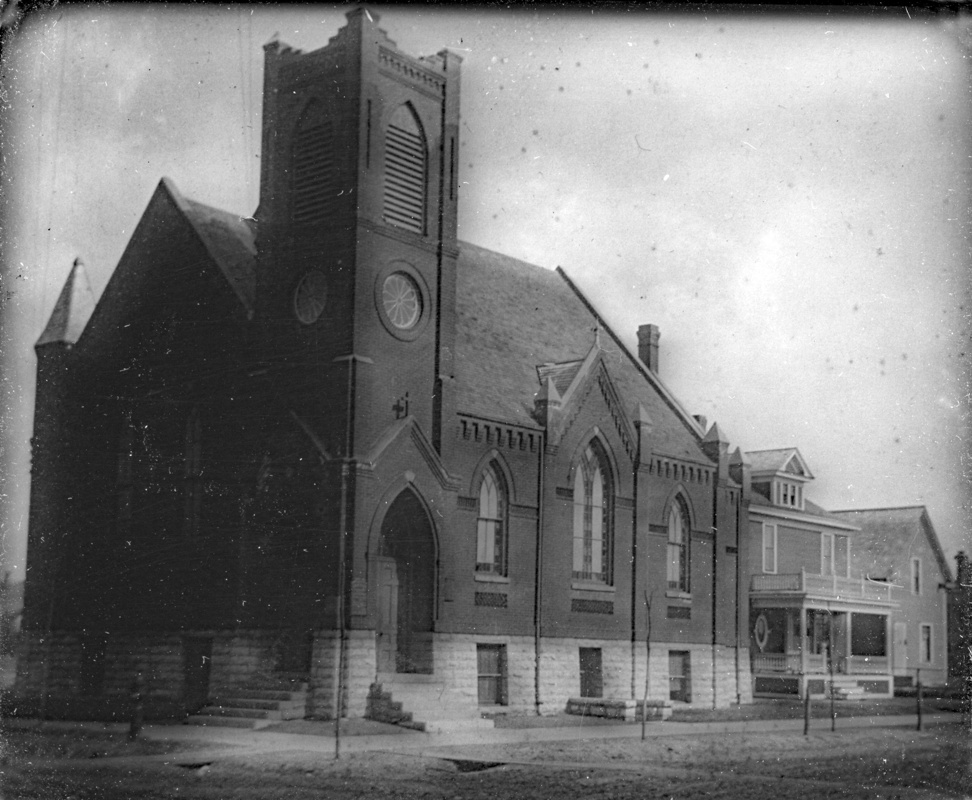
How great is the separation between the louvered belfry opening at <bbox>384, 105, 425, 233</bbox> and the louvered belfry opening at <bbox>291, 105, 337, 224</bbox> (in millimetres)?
1471

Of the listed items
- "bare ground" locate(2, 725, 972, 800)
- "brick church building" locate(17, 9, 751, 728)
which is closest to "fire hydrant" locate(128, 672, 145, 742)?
"brick church building" locate(17, 9, 751, 728)

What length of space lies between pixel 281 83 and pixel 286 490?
6.91 metres

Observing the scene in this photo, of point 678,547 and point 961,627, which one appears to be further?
point 678,547

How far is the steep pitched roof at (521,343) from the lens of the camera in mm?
28469

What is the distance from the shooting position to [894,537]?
85.3ft

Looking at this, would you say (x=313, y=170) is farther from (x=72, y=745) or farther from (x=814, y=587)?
(x=814, y=587)

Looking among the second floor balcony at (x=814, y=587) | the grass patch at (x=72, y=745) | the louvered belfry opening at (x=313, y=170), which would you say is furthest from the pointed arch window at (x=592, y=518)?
the grass patch at (x=72, y=745)

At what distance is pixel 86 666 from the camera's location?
23906mm

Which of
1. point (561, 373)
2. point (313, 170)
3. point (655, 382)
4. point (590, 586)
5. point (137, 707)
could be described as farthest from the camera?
point (655, 382)

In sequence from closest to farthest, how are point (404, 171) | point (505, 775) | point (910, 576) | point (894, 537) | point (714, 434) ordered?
point (505, 775)
point (404, 171)
point (894, 537)
point (910, 576)
point (714, 434)

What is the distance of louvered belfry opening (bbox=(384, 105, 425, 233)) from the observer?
24422 millimetres

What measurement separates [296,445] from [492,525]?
19.7ft

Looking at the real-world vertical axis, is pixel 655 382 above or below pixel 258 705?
above

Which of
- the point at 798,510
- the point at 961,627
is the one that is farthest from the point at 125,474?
the point at 961,627
